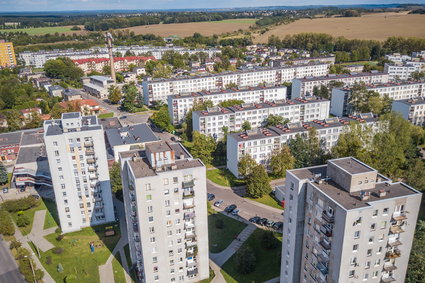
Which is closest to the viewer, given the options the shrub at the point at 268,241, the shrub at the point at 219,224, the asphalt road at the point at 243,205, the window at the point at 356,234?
the window at the point at 356,234

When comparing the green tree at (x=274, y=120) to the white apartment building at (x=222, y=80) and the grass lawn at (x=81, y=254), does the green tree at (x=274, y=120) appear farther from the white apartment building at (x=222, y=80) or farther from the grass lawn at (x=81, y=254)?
the grass lawn at (x=81, y=254)

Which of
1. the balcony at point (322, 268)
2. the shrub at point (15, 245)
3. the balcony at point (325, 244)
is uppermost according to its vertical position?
the balcony at point (325, 244)

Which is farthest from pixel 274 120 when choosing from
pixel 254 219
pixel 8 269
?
pixel 8 269

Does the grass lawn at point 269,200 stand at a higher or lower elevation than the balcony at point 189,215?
lower

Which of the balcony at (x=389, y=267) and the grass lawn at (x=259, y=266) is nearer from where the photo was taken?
the balcony at (x=389, y=267)

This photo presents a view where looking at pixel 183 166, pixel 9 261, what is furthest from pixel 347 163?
A: pixel 9 261

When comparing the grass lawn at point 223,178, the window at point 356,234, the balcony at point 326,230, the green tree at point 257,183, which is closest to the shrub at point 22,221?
the grass lawn at point 223,178

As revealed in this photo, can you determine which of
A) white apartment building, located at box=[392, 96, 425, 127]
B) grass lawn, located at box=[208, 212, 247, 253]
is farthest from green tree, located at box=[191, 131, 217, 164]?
white apartment building, located at box=[392, 96, 425, 127]

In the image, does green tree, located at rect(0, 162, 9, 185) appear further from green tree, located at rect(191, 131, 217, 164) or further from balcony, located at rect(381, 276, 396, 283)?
balcony, located at rect(381, 276, 396, 283)
